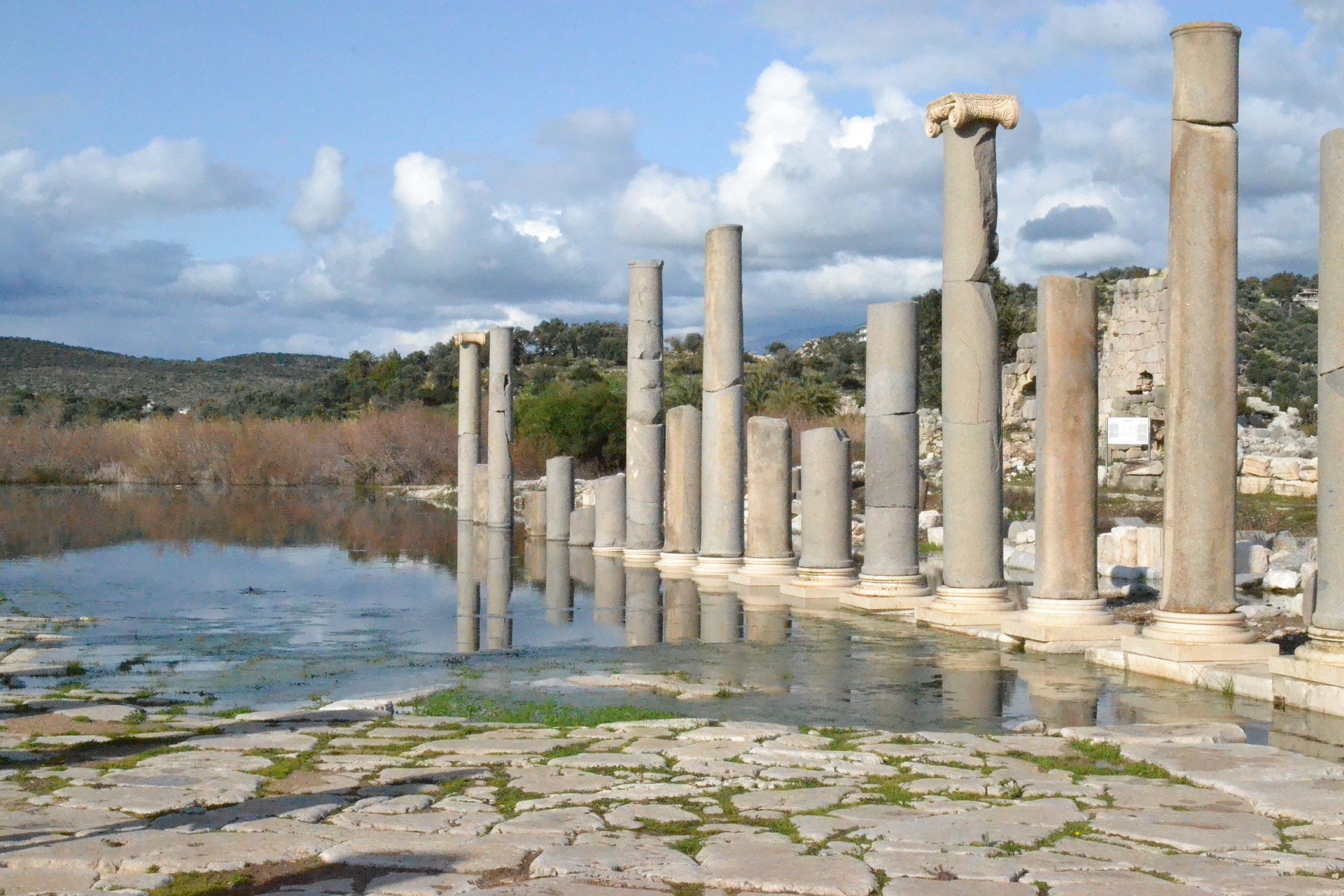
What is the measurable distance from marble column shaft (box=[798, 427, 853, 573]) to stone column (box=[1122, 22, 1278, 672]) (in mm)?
6904

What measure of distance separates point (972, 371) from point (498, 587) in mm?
7202

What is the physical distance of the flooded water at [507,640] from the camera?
381 inches

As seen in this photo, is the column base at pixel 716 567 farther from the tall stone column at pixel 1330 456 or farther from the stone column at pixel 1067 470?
the tall stone column at pixel 1330 456

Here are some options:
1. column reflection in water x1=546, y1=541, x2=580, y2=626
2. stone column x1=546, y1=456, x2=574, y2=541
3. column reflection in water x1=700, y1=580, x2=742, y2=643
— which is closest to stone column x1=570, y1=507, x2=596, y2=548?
column reflection in water x1=546, y1=541, x2=580, y2=626

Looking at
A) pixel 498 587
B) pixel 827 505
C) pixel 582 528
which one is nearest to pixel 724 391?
pixel 827 505

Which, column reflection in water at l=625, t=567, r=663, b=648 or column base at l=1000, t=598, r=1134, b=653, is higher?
column base at l=1000, t=598, r=1134, b=653

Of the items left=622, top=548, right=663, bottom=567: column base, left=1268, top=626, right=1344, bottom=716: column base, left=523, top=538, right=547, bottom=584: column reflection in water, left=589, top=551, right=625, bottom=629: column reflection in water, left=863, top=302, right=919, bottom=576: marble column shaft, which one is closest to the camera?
left=1268, top=626, right=1344, bottom=716: column base

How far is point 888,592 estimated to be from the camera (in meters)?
15.6

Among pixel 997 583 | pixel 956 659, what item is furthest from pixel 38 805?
pixel 997 583

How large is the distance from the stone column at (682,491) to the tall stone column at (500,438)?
8789 mm

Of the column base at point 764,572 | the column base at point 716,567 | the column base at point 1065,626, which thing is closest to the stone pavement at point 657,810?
the column base at point 1065,626

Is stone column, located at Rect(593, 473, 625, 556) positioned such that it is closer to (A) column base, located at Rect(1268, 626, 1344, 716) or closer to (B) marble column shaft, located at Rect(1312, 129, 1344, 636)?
(A) column base, located at Rect(1268, 626, 1344, 716)

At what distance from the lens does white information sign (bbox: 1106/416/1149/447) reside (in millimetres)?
32125

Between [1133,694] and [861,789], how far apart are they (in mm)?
4068
